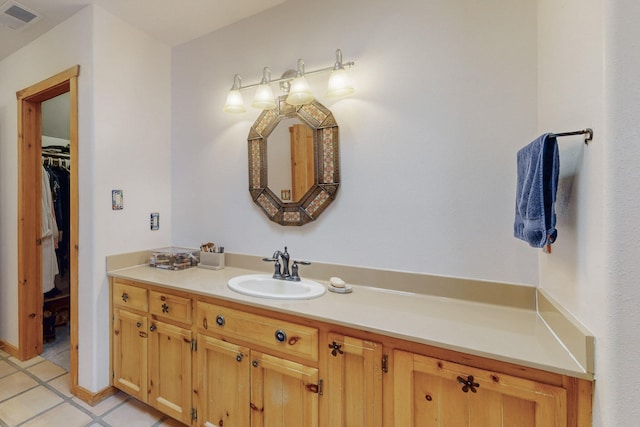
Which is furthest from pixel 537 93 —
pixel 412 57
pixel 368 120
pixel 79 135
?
pixel 79 135

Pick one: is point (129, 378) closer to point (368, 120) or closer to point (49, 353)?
point (49, 353)

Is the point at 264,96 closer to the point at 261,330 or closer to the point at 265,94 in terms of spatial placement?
the point at 265,94

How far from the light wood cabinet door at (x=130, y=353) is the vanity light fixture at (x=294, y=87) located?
1477 mm

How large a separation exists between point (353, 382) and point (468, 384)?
412mm

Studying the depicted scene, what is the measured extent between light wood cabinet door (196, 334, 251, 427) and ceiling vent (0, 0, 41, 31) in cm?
235

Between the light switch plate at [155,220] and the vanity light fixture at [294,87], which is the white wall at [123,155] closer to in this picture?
the light switch plate at [155,220]

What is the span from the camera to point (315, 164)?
1.74 meters

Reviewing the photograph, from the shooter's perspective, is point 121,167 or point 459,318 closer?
point 459,318

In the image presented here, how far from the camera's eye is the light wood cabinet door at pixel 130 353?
1763 mm

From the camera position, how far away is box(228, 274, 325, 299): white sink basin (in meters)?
1.54

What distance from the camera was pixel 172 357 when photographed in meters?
1.64

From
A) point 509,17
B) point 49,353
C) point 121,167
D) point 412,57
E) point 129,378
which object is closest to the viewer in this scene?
point 509,17

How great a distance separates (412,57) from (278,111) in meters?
Result: 0.84

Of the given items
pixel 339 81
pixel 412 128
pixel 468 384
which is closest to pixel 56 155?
pixel 339 81
